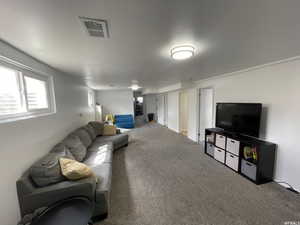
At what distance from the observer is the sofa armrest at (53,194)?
1.49 m

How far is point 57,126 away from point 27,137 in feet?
3.03

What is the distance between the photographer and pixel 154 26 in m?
1.15

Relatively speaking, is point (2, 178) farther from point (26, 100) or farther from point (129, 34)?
point (129, 34)

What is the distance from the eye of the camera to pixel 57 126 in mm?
2611

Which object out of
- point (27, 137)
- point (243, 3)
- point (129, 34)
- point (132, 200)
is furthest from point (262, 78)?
point (27, 137)

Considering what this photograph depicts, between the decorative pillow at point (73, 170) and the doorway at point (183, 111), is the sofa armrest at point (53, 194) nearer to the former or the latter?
the decorative pillow at point (73, 170)

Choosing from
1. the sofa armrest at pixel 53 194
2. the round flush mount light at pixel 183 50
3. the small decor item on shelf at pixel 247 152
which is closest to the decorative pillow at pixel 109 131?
the sofa armrest at pixel 53 194

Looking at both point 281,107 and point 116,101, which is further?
point 116,101

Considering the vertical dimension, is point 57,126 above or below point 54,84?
below

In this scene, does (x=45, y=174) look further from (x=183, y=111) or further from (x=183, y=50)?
(x=183, y=111)

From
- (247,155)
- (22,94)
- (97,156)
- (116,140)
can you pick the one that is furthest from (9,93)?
(247,155)

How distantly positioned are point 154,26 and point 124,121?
262 inches

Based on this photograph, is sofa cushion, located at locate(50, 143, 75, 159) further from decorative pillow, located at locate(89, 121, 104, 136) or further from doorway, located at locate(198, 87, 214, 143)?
doorway, located at locate(198, 87, 214, 143)

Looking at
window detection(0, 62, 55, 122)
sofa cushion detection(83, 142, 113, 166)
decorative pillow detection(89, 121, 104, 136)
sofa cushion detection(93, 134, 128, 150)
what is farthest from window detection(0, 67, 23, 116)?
decorative pillow detection(89, 121, 104, 136)
